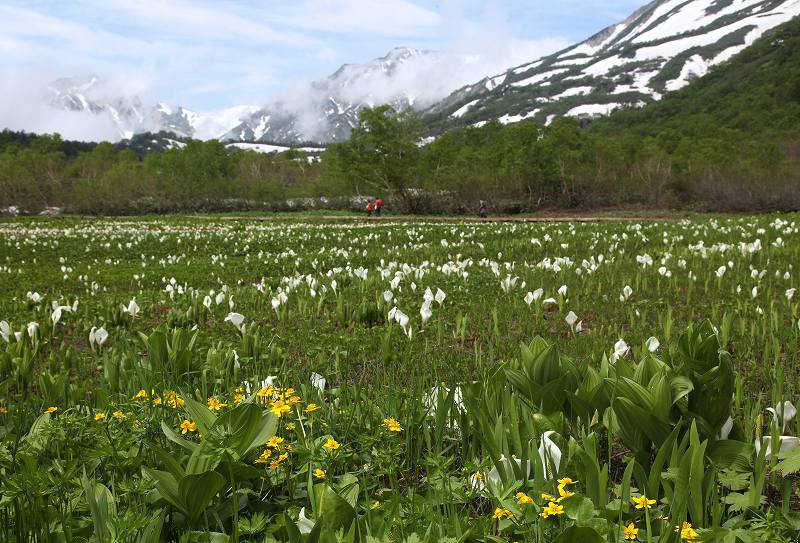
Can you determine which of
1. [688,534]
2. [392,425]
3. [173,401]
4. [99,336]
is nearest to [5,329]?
[99,336]

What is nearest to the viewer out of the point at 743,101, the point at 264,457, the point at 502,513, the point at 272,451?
the point at 502,513

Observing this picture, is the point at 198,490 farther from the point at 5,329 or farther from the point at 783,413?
the point at 5,329

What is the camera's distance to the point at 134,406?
2.75 metres

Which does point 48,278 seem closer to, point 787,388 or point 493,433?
point 493,433

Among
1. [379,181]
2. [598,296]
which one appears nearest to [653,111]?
[379,181]

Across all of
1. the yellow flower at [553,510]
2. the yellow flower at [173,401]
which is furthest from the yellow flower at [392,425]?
the yellow flower at [173,401]

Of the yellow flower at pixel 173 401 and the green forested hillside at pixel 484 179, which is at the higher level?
the green forested hillside at pixel 484 179

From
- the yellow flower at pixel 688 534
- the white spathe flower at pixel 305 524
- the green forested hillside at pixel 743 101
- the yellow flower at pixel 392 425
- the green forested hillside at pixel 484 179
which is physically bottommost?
the yellow flower at pixel 688 534

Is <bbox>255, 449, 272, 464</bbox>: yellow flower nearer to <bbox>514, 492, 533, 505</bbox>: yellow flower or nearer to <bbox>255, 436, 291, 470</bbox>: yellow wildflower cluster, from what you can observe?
<bbox>255, 436, 291, 470</bbox>: yellow wildflower cluster

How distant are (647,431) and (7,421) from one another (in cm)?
299

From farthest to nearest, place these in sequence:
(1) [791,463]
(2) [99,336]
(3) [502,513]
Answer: (2) [99,336] → (1) [791,463] → (3) [502,513]

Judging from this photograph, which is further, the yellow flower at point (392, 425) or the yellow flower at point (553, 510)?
the yellow flower at point (392, 425)

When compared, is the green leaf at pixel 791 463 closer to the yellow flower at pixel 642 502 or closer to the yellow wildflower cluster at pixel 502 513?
the yellow flower at pixel 642 502

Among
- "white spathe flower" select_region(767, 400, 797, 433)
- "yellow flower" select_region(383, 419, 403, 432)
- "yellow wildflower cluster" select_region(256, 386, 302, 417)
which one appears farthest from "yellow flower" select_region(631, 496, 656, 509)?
"yellow wildflower cluster" select_region(256, 386, 302, 417)
